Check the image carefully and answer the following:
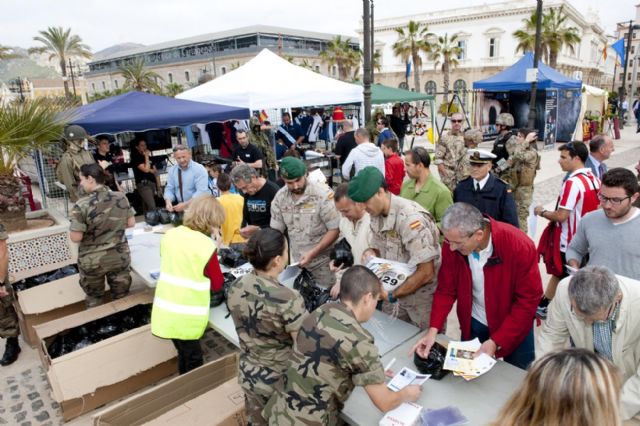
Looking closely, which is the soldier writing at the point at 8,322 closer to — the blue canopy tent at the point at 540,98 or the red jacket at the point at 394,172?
the red jacket at the point at 394,172

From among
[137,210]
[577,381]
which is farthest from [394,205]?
[137,210]

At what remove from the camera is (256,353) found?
7.80 feet

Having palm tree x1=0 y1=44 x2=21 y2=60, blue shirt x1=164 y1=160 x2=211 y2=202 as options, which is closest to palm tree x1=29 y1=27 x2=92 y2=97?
palm tree x1=0 y1=44 x2=21 y2=60

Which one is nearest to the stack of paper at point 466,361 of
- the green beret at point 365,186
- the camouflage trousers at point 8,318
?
the green beret at point 365,186

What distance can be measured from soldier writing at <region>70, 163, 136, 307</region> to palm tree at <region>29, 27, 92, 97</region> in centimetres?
4274

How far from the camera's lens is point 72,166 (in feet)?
21.6

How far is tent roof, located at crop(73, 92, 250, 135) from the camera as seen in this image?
6785mm

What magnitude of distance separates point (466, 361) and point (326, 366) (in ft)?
2.98

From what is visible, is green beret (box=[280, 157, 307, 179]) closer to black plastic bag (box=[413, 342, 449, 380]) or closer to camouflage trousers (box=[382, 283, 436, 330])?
camouflage trousers (box=[382, 283, 436, 330])

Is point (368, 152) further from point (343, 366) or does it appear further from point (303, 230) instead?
point (343, 366)

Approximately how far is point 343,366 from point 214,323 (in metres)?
1.63

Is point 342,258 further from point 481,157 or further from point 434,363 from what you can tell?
point 481,157

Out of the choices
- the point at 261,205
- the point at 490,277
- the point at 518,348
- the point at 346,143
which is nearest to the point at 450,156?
the point at 346,143

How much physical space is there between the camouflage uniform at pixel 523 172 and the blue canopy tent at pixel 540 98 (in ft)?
34.8
